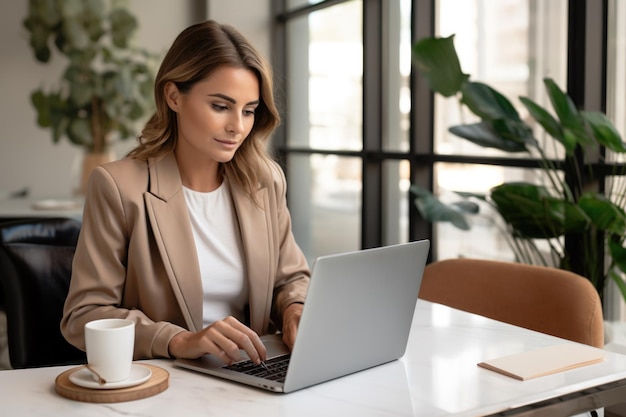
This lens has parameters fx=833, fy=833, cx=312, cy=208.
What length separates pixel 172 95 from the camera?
1827 mm

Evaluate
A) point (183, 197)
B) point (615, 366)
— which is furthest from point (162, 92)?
A: point (615, 366)

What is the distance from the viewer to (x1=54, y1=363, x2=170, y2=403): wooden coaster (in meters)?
1.25

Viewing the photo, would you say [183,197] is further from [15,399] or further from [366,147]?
[366,147]

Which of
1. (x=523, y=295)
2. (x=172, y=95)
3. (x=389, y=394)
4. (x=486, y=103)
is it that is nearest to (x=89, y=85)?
(x=486, y=103)

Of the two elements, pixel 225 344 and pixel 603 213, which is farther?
pixel 603 213

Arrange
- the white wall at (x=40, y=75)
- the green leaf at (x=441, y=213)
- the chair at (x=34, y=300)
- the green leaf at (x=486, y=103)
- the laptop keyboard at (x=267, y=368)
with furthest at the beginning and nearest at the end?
the white wall at (x=40, y=75) < the green leaf at (x=441, y=213) < the green leaf at (x=486, y=103) < the chair at (x=34, y=300) < the laptop keyboard at (x=267, y=368)

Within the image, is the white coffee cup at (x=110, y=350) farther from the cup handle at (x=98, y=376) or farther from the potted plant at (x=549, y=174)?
the potted plant at (x=549, y=174)

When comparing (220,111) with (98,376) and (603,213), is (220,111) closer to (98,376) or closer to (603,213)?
(98,376)

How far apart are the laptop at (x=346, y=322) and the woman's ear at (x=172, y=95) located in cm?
61

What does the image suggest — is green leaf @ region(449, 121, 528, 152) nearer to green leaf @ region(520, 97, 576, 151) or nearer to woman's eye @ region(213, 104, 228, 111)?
green leaf @ region(520, 97, 576, 151)

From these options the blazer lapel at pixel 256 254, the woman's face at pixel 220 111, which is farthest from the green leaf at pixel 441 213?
the woman's face at pixel 220 111

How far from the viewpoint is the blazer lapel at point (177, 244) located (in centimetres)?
172

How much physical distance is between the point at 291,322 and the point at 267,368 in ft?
0.81

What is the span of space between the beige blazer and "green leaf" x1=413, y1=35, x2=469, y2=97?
1.36 meters
